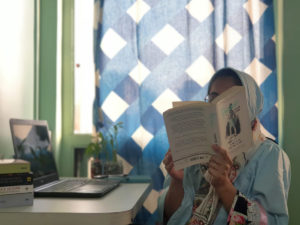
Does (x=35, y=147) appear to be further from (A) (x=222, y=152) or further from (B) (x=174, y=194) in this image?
(A) (x=222, y=152)

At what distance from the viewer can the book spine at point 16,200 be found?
3.04 feet

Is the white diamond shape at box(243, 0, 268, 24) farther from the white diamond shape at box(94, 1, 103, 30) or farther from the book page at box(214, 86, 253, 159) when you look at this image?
the book page at box(214, 86, 253, 159)

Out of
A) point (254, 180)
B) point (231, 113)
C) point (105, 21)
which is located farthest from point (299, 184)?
point (105, 21)

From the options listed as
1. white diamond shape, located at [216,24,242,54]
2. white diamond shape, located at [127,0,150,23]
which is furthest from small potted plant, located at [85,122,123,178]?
white diamond shape, located at [216,24,242,54]

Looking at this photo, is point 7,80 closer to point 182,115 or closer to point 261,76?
point 182,115

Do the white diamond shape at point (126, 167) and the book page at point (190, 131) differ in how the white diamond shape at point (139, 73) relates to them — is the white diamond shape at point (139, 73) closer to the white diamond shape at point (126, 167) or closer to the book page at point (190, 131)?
the white diamond shape at point (126, 167)

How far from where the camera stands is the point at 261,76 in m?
1.96

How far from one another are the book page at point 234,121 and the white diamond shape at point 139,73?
1039 millimetres

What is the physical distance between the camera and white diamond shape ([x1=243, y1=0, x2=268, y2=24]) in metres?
1.99

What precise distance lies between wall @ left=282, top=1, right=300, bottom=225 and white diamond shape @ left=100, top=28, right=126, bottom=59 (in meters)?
0.96

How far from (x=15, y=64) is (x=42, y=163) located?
56cm

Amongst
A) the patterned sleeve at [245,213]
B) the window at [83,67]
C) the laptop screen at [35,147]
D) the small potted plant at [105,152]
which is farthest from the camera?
the window at [83,67]

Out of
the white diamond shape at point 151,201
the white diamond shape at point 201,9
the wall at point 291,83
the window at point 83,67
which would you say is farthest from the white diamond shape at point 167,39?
the white diamond shape at point 151,201

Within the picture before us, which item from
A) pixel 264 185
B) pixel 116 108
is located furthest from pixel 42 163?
pixel 264 185
